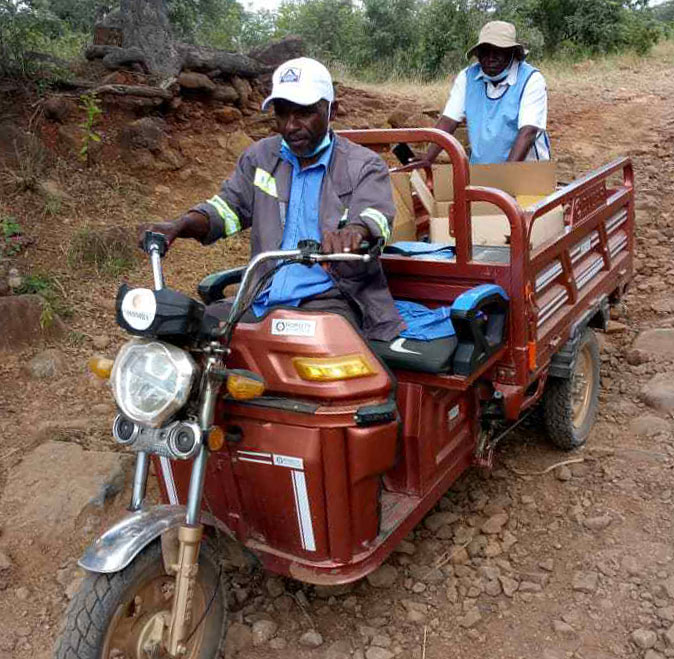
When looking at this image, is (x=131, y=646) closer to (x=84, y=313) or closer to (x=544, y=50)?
(x=84, y=313)

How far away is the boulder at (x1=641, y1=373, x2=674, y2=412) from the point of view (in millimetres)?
4176

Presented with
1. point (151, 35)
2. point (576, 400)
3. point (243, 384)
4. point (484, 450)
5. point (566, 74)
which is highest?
point (151, 35)

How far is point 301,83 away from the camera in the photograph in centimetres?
261

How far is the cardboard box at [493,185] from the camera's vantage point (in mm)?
3713

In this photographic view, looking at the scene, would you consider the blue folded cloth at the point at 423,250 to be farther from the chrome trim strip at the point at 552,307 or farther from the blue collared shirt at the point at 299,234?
the blue collared shirt at the point at 299,234

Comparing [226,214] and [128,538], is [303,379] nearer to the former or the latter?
[128,538]

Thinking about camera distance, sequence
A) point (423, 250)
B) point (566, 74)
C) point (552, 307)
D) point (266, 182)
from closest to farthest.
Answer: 1. point (266, 182)
2. point (423, 250)
3. point (552, 307)
4. point (566, 74)

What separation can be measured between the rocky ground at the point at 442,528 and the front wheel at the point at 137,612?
322 millimetres

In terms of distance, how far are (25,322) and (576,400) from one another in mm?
3080

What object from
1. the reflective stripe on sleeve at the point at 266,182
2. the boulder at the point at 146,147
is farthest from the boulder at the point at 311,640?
the boulder at the point at 146,147

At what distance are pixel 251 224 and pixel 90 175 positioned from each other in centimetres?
373

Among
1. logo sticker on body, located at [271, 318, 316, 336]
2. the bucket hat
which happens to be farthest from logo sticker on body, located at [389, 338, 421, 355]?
the bucket hat

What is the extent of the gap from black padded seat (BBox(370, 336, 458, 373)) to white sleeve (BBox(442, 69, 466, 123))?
2321 millimetres

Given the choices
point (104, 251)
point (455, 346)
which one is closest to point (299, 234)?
point (455, 346)
